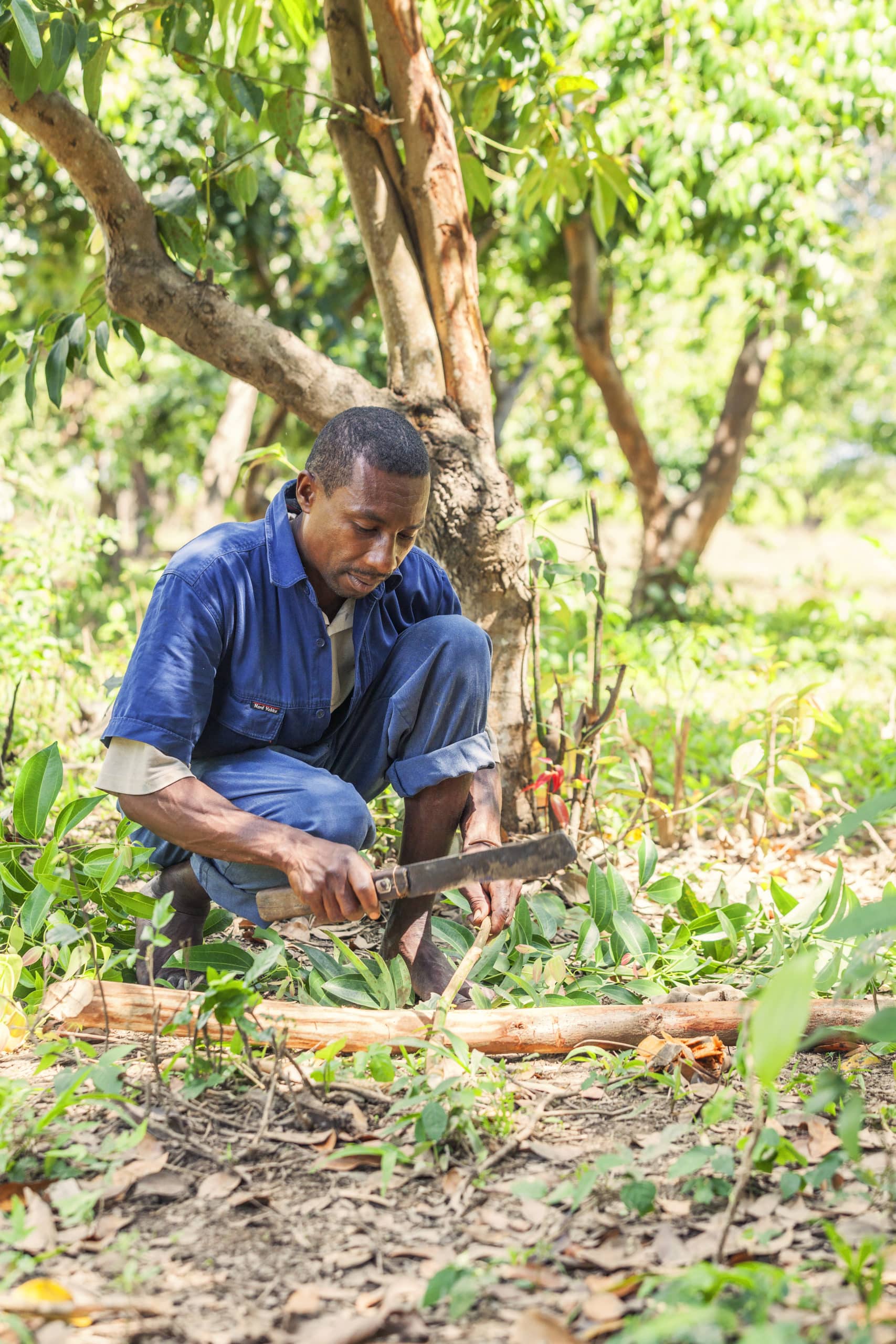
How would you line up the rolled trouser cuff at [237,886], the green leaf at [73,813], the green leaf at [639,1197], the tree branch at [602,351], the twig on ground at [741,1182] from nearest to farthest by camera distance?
1. the twig on ground at [741,1182]
2. the green leaf at [639,1197]
3. the rolled trouser cuff at [237,886]
4. the green leaf at [73,813]
5. the tree branch at [602,351]

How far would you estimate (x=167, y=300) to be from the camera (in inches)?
106

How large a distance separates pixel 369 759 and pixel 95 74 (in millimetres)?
1670

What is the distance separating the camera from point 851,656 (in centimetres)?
607

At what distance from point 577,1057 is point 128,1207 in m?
0.80

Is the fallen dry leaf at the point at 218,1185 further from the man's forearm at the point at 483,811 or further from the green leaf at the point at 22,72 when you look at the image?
the green leaf at the point at 22,72

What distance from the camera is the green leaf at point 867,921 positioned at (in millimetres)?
1146

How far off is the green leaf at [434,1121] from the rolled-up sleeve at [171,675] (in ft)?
2.33

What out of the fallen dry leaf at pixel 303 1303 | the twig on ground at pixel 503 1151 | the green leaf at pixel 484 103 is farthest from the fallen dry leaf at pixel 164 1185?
the green leaf at pixel 484 103

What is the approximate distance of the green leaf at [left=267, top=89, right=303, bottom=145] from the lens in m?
2.81

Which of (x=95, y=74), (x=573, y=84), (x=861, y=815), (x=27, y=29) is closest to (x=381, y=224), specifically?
(x=573, y=84)

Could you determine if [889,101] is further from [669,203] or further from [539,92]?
[539,92]

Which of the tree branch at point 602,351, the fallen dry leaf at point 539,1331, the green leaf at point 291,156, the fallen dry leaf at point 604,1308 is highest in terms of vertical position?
the tree branch at point 602,351

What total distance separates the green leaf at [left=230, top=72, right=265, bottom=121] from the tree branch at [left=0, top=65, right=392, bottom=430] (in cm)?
34

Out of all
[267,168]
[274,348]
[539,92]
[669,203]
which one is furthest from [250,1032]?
[267,168]
